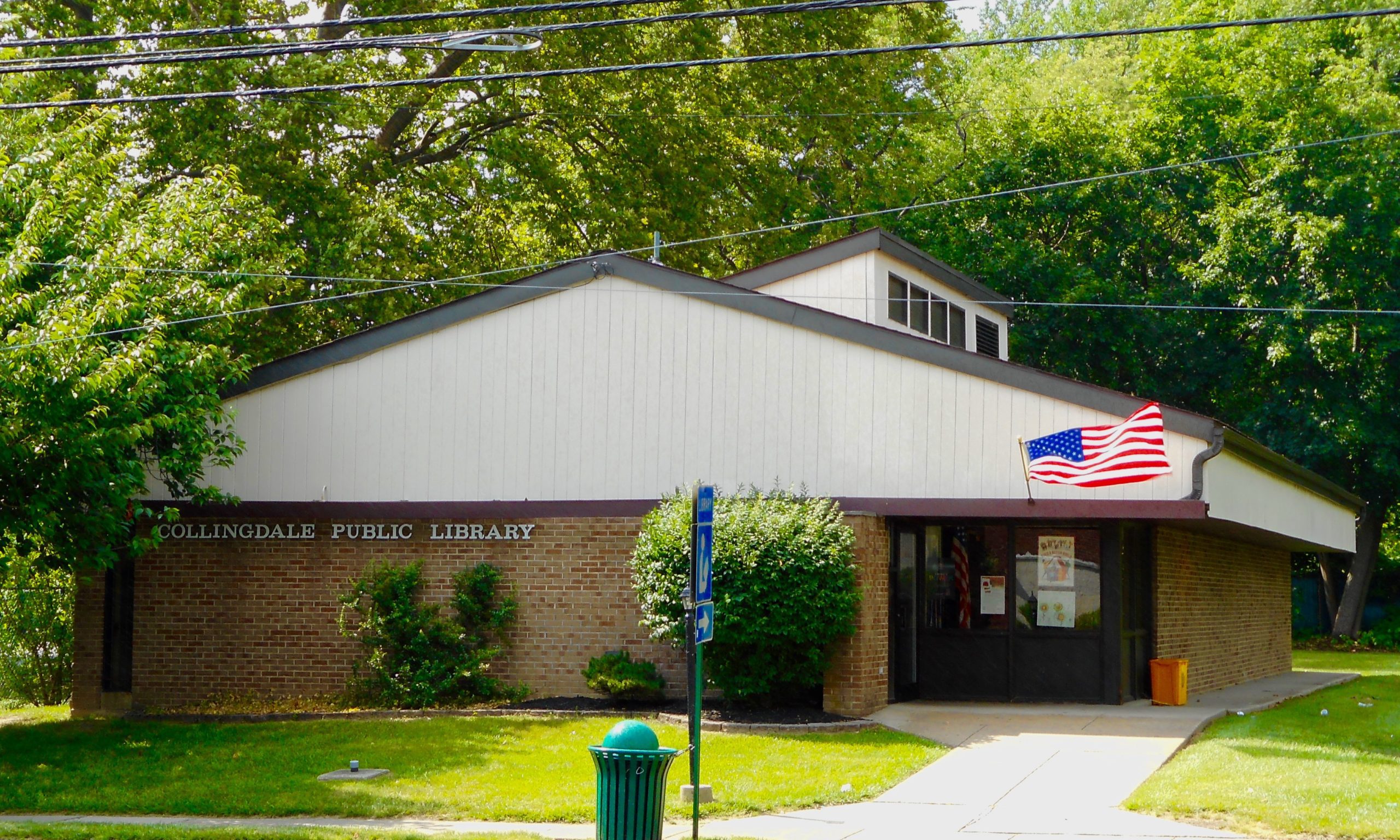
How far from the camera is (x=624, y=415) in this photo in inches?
719

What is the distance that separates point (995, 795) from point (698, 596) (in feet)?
11.9

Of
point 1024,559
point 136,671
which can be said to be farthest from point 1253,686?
point 136,671

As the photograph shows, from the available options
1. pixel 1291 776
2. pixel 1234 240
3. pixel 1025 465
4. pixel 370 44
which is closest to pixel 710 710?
pixel 1025 465

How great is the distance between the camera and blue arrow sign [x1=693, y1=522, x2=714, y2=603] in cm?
1043

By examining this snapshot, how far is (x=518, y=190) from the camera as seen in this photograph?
3011 cm

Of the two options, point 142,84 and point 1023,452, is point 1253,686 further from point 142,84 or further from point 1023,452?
point 142,84

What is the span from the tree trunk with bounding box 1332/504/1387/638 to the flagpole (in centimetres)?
2622

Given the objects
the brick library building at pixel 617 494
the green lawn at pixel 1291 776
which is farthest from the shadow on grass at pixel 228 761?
the green lawn at pixel 1291 776

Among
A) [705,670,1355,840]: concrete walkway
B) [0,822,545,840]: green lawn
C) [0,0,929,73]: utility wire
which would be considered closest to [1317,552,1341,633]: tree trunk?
[705,670,1355,840]: concrete walkway

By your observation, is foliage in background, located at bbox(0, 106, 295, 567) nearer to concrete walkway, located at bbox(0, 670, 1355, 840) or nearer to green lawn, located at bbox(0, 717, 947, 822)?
green lawn, located at bbox(0, 717, 947, 822)

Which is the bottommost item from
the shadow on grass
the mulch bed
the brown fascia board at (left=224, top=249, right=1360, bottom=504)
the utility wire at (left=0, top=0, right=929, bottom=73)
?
the shadow on grass

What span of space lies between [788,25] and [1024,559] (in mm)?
16891

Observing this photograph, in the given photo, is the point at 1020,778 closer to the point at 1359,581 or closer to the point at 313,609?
the point at 313,609

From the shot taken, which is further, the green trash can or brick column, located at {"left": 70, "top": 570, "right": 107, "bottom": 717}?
brick column, located at {"left": 70, "top": 570, "right": 107, "bottom": 717}
